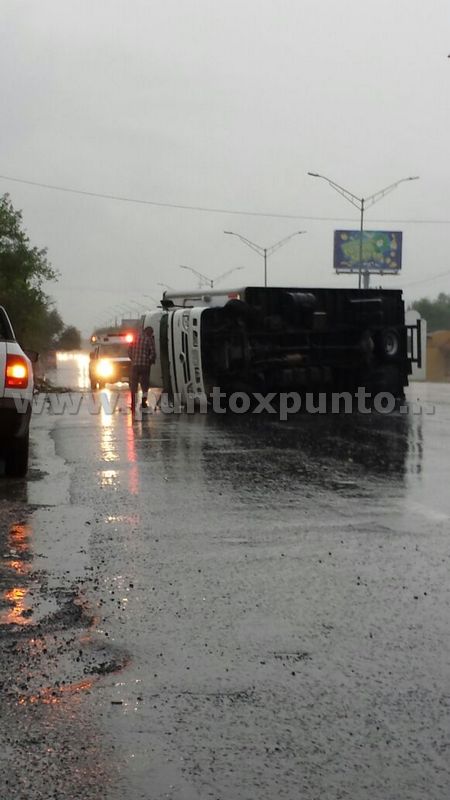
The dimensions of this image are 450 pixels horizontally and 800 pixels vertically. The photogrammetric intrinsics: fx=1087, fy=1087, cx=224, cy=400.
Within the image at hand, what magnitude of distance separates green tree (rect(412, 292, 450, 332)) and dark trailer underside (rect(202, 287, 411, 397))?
360 feet

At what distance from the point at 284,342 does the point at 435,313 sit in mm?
119994

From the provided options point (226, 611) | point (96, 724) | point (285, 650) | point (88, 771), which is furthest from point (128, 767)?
point (226, 611)

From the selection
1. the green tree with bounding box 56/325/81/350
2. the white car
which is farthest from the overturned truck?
the green tree with bounding box 56/325/81/350

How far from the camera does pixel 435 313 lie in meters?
140

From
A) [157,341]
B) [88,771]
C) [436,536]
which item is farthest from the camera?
[157,341]

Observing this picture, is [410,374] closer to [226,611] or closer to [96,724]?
[226,611]

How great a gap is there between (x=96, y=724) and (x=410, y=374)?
2338cm

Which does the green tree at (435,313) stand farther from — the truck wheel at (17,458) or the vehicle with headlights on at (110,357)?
the truck wheel at (17,458)

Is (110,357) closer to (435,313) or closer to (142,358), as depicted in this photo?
(142,358)

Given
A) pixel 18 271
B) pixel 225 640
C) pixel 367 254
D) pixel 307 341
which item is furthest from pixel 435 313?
pixel 225 640

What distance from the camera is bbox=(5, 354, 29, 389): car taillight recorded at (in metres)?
10.1

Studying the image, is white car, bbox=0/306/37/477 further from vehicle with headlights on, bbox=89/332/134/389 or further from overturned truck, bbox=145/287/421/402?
vehicle with headlights on, bbox=89/332/134/389

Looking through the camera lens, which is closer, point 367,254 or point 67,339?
point 367,254

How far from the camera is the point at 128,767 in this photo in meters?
3.48
